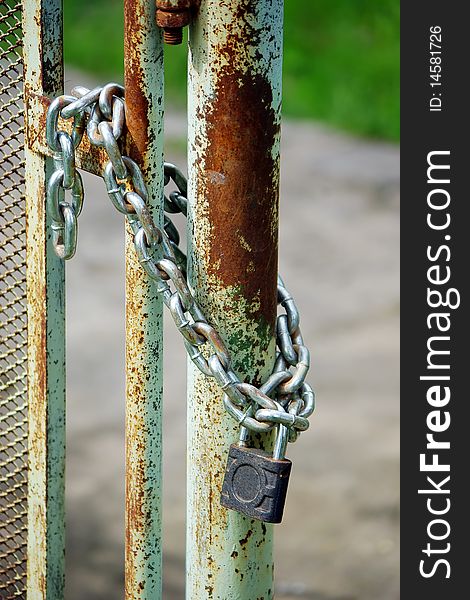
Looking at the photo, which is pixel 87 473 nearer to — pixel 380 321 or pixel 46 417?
pixel 380 321

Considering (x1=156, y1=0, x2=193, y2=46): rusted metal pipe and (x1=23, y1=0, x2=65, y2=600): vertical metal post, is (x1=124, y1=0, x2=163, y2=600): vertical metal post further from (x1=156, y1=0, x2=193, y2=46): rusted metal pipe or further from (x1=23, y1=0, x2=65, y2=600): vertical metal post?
(x1=23, y1=0, x2=65, y2=600): vertical metal post

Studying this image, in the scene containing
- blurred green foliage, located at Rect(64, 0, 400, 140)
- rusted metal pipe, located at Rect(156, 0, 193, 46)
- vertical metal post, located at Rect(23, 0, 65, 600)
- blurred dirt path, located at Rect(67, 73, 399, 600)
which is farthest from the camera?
blurred green foliage, located at Rect(64, 0, 400, 140)

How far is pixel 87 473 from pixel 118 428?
1.08ft

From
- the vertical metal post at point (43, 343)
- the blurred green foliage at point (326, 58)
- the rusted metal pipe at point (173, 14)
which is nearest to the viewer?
the rusted metal pipe at point (173, 14)

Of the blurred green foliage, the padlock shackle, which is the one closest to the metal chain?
the padlock shackle

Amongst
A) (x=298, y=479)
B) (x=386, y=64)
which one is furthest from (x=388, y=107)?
(x=298, y=479)


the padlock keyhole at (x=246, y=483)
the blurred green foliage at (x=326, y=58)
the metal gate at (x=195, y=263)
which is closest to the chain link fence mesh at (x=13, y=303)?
the metal gate at (x=195, y=263)

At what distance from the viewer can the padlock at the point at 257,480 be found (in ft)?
4.01

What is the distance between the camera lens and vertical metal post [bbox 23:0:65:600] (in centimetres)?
132

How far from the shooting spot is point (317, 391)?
4.09 m

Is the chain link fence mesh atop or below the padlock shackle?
atop

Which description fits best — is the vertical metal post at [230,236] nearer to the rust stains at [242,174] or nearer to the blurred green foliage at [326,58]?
the rust stains at [242,174]

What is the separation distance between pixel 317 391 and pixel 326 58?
435 cm

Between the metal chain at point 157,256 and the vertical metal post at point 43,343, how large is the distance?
0.36 ft
